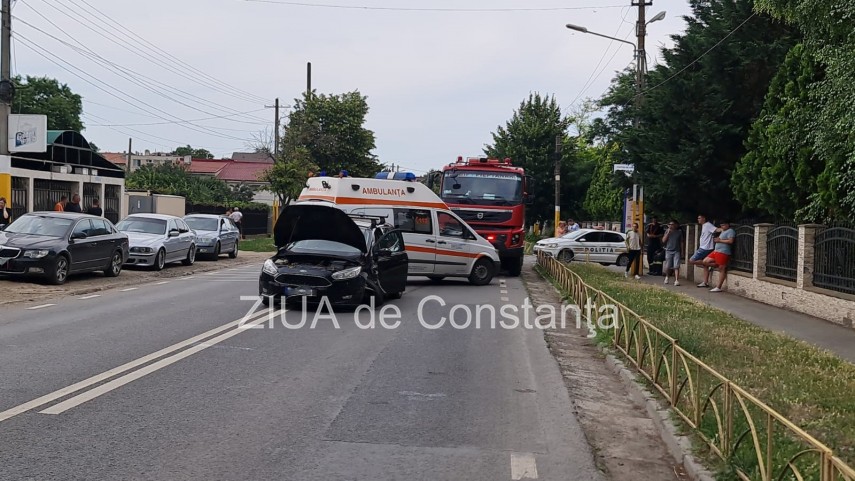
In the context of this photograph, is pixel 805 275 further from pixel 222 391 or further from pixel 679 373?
pixel 222 391

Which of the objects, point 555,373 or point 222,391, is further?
point 555,373

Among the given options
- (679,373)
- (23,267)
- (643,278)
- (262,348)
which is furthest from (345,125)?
(679,373)

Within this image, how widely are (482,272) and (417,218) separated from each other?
2287 millimetres

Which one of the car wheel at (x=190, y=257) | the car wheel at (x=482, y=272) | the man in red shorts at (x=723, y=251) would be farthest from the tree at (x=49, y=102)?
the man in red shorts at (x=723, y=251)

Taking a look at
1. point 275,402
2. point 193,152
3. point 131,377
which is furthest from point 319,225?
point 193,152

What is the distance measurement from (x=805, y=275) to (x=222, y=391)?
466 inches

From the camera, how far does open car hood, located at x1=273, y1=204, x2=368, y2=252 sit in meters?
15.2

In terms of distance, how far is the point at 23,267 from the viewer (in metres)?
17.4

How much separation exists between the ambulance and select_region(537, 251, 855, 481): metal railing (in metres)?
11.4

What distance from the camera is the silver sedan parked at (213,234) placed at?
95.6 feet

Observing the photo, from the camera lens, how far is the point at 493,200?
986 inches

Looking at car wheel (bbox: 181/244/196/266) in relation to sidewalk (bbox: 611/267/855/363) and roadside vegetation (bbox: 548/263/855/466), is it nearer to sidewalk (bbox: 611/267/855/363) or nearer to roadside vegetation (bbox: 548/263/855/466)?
sidewalk (bbox: 611/267/855/363)

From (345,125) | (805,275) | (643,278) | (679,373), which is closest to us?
(679,373)

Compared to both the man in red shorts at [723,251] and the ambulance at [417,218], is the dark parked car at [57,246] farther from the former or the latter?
the man in red shorts at [723,251]
